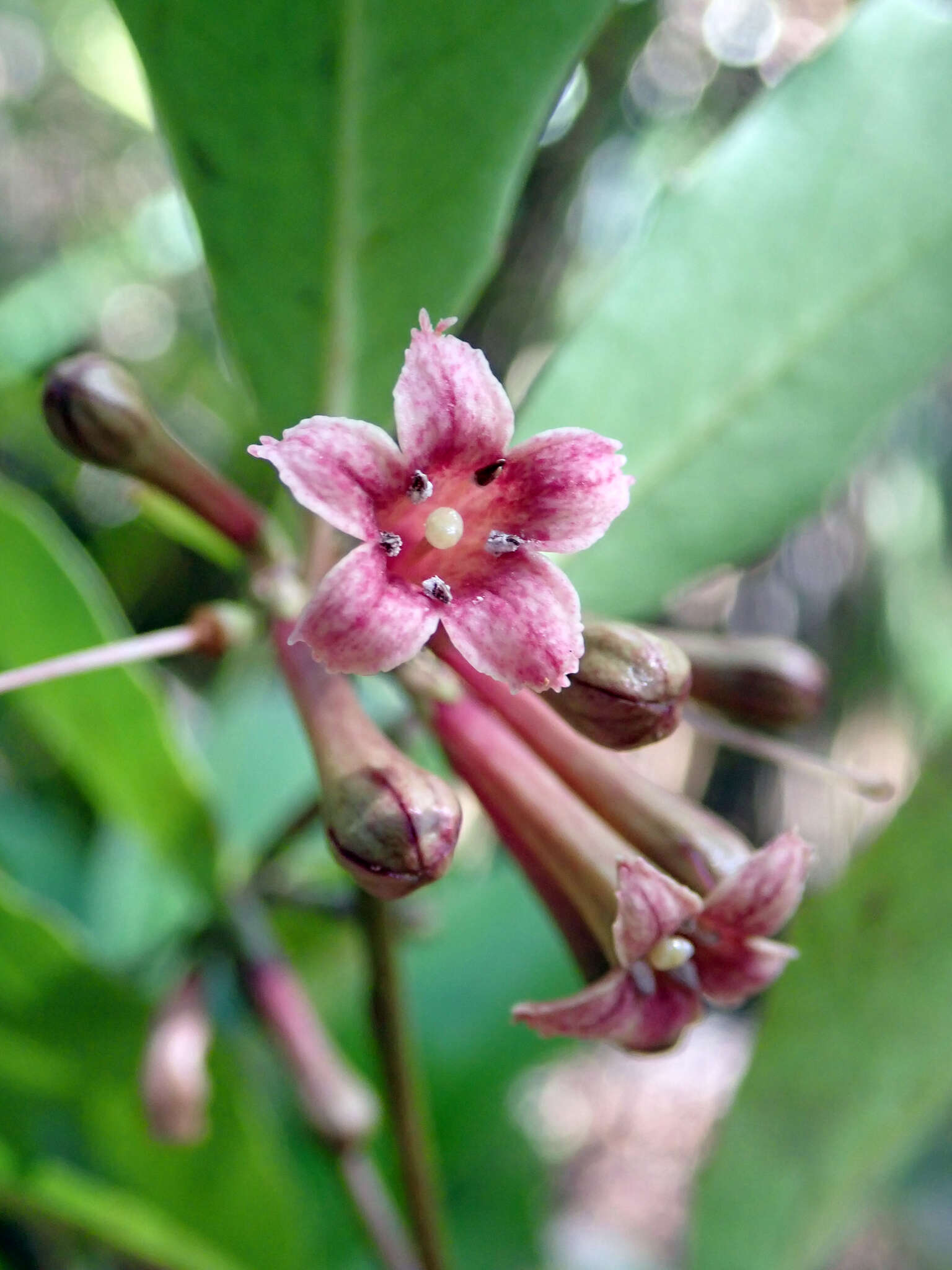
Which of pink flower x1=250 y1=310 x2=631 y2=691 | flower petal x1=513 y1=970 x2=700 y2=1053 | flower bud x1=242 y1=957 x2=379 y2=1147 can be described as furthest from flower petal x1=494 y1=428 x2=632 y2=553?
flower bud x1=242 y1=957 x2=379 y2=1147

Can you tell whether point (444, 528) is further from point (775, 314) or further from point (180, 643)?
point (775, 314)

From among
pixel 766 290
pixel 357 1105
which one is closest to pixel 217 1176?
pixel 357 1105

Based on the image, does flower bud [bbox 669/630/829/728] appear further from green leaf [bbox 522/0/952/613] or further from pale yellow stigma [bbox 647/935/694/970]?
pale yellow stigma [bbox 647/935/694/970]

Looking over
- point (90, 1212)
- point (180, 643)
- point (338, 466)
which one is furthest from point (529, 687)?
point (90, 1212)

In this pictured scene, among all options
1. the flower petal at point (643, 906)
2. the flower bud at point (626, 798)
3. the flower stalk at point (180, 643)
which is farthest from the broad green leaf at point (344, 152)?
the flower petal at point (643, 906)

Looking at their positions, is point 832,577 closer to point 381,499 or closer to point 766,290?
point 766,290

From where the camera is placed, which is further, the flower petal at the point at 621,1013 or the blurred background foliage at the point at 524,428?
the blurred background foliage at the point at 524,428

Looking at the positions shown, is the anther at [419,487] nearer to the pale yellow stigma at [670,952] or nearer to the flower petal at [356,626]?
the flower petal at [356,626]
